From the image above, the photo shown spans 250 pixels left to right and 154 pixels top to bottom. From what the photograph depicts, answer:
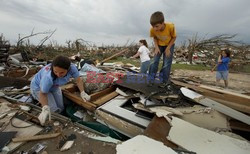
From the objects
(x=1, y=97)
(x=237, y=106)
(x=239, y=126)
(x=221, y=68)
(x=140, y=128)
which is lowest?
(x=1, y=97)

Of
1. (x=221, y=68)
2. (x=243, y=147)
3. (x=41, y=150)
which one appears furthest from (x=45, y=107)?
(x=221, y=68)

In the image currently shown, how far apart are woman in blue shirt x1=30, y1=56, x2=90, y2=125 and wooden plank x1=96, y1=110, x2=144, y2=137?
476 millimetres

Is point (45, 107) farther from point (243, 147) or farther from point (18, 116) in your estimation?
point (243, 147)

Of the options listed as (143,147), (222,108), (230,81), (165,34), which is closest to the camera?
(143,147)

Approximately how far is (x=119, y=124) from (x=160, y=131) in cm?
64

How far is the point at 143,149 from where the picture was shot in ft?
4.67

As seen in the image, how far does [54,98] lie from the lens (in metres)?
2.71

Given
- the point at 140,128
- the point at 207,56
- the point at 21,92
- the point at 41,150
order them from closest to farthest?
the point at 41,150 < the point at 140,128 < the point at 21,92 < the point at 207,56

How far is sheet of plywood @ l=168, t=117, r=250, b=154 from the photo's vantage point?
1.51m

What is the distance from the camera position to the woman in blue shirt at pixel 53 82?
2.03 meters

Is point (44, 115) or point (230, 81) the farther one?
point (230, 81)

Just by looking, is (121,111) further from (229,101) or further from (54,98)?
(229,101)

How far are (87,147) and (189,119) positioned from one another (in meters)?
1.41

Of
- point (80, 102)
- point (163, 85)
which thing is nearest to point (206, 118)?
point (163, 85)
